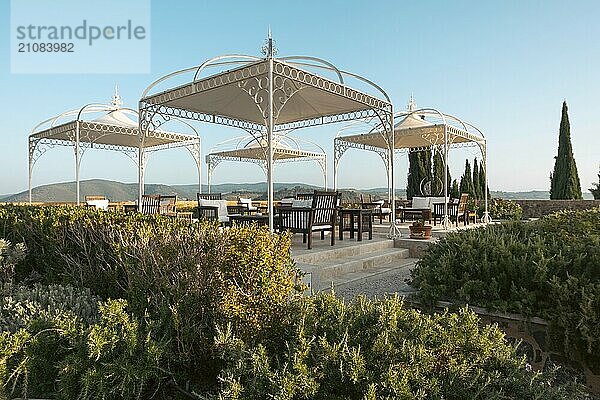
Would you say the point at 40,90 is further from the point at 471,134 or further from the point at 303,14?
the point at 471,134

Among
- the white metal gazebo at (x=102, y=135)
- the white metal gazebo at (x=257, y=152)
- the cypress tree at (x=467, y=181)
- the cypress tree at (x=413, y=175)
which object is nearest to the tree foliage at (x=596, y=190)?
the cypress tree at (x=467, y=181)

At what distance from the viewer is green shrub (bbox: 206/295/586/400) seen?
1.79 metres

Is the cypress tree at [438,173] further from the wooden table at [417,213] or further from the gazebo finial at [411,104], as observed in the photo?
the wooden table at [417,213]

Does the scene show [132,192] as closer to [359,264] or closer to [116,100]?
[116,100]

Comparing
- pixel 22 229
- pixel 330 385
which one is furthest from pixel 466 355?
pixel 22 229

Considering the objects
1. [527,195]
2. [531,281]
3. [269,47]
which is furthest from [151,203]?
[527,195]

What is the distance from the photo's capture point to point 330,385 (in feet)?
6.02

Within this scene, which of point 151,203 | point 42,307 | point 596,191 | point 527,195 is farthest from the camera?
point 527,195

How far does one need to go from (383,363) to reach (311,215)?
4.77 meters

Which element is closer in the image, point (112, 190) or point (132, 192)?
point (112, 190)

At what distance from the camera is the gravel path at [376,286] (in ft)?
15.9

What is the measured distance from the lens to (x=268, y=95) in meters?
6.21

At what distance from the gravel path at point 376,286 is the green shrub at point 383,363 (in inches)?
97.5

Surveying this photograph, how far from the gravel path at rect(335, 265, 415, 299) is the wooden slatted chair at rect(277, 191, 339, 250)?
1295 mm
